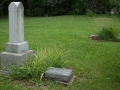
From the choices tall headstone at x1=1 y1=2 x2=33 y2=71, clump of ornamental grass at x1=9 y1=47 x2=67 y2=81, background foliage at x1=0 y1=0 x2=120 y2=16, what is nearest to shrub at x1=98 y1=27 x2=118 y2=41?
clump of ornamental grass at x1=9 y1=47 x2=67 y2=81

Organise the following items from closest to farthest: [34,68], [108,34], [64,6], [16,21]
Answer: [34,68]
[16,21]
[108,34]
[64,6]

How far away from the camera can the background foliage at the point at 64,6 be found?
20641mm

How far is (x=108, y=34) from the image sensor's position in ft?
26.9

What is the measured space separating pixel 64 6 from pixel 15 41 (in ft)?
59.8

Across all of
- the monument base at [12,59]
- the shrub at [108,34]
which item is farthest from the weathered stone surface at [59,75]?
the shrub at [108,34]

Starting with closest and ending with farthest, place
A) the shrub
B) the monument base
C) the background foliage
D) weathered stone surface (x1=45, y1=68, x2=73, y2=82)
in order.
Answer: weathered stone surface (x1=45, y1=68, x2=73, y2=82), the monument base, the shrub, the background foliage

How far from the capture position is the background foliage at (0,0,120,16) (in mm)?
20641

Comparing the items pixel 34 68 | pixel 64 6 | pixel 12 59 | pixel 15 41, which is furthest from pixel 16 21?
pixel 64 6

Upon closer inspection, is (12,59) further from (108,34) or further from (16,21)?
(108,34)

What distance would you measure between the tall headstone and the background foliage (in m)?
16.7

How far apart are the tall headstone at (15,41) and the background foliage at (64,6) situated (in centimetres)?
1668

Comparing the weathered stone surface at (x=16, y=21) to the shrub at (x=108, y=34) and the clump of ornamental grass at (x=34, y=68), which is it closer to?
the clump of ornamental grass at (x=34, y=68)

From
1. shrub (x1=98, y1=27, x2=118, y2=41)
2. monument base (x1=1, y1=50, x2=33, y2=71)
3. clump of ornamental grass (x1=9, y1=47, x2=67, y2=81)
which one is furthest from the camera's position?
shrub (x1=98, y1=27, x2=118, y2=41)

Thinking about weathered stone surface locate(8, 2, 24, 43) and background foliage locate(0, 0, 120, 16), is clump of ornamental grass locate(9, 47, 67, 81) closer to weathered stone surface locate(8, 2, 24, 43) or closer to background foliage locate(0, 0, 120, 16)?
weathered stone surface locate(8, 2, 24, 43)
